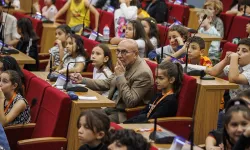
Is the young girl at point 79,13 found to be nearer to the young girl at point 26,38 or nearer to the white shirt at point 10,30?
the white shirt at point 10,30

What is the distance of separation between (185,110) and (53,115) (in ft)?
3.01

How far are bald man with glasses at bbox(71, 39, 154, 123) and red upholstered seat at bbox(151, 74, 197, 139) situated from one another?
0.32 metres

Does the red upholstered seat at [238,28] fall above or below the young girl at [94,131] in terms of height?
above

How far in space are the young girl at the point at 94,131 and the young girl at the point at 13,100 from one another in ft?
2.85

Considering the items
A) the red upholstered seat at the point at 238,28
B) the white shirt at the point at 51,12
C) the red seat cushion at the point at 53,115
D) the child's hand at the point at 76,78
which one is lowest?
the red seat cushion at the point at 53,115

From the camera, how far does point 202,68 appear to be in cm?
526

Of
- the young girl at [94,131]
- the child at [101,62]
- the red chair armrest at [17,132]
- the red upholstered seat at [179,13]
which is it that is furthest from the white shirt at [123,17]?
the young girl at [94,131]

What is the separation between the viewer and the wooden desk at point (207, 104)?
4.82 metres

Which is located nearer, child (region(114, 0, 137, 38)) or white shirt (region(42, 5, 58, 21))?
child (region(114, 0, 137, 38))

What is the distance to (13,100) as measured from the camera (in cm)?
463

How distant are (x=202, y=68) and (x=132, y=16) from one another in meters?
2.53

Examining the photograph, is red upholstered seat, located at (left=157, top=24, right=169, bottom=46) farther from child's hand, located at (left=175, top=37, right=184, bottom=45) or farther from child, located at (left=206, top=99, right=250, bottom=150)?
child, located at (left=206, top=99, right=250, bottom=150)

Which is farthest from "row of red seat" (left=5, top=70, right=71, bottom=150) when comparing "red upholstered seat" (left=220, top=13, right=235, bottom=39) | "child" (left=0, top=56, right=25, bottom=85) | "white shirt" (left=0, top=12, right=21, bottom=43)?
"red upholstered seat" (left=220, top=13, right=235, bottom=39)

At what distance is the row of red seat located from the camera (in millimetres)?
4348
